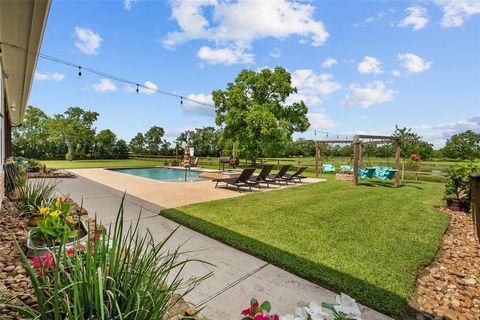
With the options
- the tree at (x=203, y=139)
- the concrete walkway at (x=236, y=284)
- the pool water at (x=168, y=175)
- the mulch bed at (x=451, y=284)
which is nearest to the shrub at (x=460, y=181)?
the mulch bed at (x=451, y=284)

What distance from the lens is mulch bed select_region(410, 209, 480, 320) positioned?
2.30 metres

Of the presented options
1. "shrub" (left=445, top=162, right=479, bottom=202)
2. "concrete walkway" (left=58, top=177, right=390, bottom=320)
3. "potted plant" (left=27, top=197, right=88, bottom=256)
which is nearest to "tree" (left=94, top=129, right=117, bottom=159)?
"concrete walkway" (left=58, top=177, right=390, bottom=320)

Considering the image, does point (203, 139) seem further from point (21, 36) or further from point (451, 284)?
point (451, 284)

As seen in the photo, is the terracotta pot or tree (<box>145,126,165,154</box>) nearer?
the terracotta pot

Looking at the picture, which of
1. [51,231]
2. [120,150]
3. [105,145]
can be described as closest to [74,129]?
[105,145]

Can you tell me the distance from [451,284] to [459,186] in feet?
16.5

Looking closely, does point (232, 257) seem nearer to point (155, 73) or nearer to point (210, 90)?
point (155, 73)

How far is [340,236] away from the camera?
4152 mm

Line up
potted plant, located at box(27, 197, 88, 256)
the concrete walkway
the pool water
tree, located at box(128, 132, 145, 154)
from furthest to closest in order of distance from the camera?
tree, located at box(128, 132, 145, 154)
the pool water
potted plant, located at box(27, 197, 88, 256)
the concrete walkway

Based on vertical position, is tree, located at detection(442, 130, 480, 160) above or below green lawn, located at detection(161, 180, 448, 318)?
above

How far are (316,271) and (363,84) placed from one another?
19.4 meters

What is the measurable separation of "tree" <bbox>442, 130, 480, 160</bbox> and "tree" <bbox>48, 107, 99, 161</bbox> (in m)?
50.9

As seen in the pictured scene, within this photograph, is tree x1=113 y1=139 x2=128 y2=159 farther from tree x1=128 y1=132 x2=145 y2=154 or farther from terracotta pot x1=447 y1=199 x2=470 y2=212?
terracotta pot x1=447 y1=199 x2=470 y2=212

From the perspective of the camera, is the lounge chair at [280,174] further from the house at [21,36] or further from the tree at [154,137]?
the tree at [154,137]
